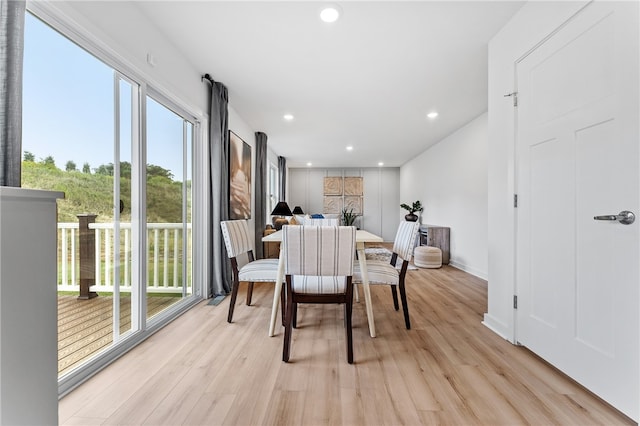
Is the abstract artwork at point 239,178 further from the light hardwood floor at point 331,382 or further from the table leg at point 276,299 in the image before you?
the light hardwood floor at point 331,382

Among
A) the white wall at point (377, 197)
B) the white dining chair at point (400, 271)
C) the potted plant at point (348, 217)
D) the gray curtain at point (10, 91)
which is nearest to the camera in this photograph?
the gray curtain at point (10, 91)

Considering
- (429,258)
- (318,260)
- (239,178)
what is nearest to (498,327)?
(318,260)

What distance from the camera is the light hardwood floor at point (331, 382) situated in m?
1.23

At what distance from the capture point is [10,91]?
1053 mm

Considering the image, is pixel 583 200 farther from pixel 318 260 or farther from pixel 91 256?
pixel 91 256

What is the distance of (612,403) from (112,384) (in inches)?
101

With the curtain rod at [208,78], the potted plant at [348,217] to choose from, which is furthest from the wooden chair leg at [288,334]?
the potted plant at [348,217]

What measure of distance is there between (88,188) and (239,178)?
2319 millimetres

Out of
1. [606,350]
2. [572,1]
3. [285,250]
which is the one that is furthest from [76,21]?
[606,350]

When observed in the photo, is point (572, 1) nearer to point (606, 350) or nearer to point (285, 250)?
point (606, 350)

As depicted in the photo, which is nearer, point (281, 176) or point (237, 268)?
point (237, 268)

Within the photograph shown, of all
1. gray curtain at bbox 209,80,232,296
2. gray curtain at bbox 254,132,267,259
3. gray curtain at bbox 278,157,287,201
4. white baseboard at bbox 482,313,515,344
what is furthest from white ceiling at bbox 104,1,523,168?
gray curtain at bbox 278,157,287,201

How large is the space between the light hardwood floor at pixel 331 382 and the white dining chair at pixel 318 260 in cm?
22

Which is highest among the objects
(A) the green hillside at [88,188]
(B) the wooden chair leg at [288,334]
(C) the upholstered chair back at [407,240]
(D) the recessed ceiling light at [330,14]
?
(D) the recessed ceiling light at [330,14]
